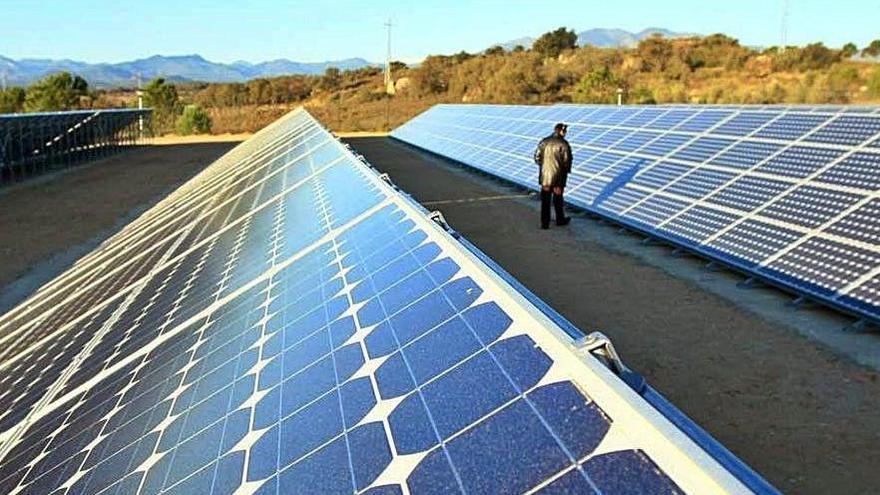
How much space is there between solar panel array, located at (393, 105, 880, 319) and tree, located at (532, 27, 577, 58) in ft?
360

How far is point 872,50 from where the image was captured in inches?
3484

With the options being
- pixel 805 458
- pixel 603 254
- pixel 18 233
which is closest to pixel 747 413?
pixel 805 458

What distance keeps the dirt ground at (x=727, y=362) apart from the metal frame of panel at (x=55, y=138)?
99.4 feet

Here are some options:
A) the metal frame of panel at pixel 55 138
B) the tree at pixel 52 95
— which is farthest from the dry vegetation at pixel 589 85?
the metal frame of panel at pixel 55 138

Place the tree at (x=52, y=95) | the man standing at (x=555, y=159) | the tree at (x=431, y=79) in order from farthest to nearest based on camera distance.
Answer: the tree at (x=431, y=79) < the tree at (x=52, y=95) < the man standing at (x=555, y=159)

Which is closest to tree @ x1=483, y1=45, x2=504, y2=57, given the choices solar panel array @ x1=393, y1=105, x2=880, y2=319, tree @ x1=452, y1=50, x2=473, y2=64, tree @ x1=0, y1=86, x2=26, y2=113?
tree @ x1=452, y1=50, x2=473, y2=64

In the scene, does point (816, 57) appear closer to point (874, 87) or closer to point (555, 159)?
point (874, 87)

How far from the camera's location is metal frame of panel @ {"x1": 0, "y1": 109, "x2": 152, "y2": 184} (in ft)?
118

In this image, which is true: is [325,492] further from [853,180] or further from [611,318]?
[853,180]

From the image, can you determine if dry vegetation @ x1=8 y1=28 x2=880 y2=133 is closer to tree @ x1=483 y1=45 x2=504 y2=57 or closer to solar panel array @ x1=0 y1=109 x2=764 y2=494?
tree @ x1=483 y1=45 x2=504 y2=57

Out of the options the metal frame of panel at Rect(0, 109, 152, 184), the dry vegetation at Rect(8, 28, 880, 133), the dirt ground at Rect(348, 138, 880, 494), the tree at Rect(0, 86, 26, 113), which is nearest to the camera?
the dirt ground at Rect(348, 138, 880, 494)

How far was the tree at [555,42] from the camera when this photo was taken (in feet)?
417

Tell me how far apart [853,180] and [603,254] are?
396 centimetres

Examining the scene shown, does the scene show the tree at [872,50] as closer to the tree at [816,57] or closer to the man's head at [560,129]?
the tree at [816,57]
